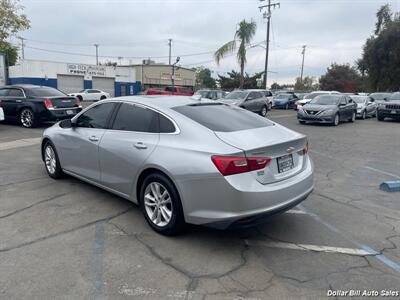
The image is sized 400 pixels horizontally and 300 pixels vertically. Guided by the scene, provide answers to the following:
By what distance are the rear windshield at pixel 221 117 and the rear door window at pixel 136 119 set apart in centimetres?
32

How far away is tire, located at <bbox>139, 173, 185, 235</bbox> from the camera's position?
3803mm

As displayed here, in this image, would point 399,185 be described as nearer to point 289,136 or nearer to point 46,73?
point 289,136

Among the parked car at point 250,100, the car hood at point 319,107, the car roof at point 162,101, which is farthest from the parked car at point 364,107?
the car roof at point 162,101

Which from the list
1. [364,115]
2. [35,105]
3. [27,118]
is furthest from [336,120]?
[27,118]

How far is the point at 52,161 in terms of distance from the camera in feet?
20.3

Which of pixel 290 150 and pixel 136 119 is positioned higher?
Result: pixel 136 119

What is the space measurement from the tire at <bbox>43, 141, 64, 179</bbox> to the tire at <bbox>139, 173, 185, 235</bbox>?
8.01ft

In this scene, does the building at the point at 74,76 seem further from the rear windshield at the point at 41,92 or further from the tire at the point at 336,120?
the tire at the point at 336,120

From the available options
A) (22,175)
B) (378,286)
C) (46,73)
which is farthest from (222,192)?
(46,73)

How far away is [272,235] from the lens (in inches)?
164

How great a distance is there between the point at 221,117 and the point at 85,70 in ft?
156

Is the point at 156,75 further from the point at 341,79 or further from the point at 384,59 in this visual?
the point at 384,59

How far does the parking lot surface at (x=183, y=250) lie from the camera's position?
3.06m

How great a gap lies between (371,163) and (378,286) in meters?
6.02
